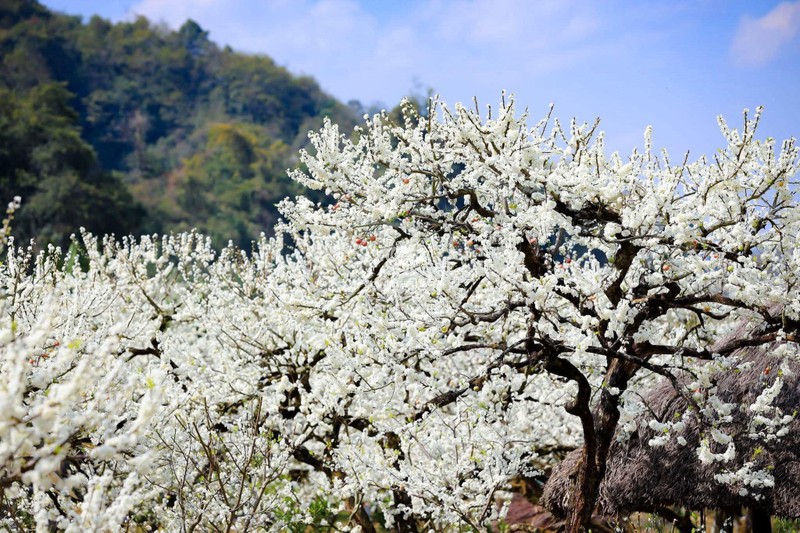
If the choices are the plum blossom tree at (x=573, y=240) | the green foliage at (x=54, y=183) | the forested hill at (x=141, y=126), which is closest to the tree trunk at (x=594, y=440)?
the plum blossom tree at (x=573, y=240)

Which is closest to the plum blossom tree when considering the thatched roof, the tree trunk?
the tree trunk

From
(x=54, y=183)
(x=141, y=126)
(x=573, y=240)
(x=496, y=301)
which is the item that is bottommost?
(x=496, y=301)

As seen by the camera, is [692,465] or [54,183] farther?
[54,183]

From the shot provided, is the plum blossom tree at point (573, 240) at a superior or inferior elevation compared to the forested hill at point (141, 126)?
inferior

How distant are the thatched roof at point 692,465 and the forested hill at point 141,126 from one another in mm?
32322

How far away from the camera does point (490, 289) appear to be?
20.7 feet

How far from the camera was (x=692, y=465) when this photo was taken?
23.3ft

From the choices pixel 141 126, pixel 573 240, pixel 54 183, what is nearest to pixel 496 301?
pixel 573 240

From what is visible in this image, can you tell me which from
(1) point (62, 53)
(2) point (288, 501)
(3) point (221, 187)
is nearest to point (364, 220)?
(2) point (288, 501)

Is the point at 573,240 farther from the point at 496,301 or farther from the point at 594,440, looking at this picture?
the point at 594,440

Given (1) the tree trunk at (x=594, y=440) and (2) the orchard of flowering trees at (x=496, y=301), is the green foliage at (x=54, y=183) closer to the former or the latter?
(2) the orchard of flowering trees at (x=496, y=301)

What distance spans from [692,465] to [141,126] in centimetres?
6884

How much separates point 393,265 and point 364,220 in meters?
1.12

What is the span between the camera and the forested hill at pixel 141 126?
3959 centimetres
